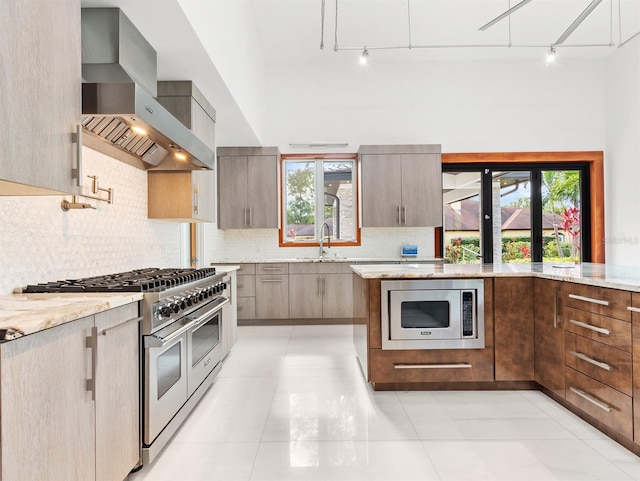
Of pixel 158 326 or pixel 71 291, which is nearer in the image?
pixel 71 291

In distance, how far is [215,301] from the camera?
3.17 metres

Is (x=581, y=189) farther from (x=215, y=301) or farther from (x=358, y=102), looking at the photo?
(x=215, y=301)

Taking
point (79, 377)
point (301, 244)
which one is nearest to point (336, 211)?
point (301, 244)

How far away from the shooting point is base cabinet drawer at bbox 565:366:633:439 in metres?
2.13

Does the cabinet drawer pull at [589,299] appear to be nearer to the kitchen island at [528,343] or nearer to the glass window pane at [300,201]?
the kitchen island at [528,343]

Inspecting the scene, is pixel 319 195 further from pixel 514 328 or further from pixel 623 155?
pixel 623 155

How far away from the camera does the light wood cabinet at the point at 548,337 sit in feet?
8.86

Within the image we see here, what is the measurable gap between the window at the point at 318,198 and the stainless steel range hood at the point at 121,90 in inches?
132

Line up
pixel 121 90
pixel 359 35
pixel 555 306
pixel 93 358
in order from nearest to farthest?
pixel 93 358 → pixel 121 90 → pixel 555 306 → pixel 359 35

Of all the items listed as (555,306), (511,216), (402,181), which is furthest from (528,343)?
(511,216)

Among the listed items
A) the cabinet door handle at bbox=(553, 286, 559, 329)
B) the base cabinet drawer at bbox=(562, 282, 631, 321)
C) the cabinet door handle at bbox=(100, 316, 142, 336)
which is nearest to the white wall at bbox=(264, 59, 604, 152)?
the cabinet door handle at bbox=(553, 286, 559, 329)

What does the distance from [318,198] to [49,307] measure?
495 centimetres

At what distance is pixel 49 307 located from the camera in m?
1.47

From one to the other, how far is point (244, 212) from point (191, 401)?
3.48 metres
